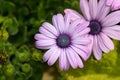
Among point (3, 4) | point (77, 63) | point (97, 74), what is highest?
point (3, 4)

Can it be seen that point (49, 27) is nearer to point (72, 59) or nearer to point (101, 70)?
point (72, 59)

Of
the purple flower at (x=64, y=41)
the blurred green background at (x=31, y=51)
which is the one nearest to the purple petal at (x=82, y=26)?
the purple flower at (x=64, y=41)

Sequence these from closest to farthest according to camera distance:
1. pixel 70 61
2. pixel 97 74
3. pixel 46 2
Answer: pixel 70 61 → pixel 97 74 → pixel 46 2

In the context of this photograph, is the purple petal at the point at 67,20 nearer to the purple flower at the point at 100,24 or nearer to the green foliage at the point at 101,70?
the purple flower at the point at 100,24

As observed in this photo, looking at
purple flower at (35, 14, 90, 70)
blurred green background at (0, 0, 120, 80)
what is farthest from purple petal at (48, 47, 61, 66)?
blurred green background at (0, 0, 120, 80)

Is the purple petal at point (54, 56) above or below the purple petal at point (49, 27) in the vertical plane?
below

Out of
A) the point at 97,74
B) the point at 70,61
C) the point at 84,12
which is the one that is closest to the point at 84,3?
the point at 84,12

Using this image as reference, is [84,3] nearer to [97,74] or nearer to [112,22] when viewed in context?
[112,22]

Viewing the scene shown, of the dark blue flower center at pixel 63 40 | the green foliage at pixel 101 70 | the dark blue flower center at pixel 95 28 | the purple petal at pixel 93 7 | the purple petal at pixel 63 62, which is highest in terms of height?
the purple petal at pixel 93 7
